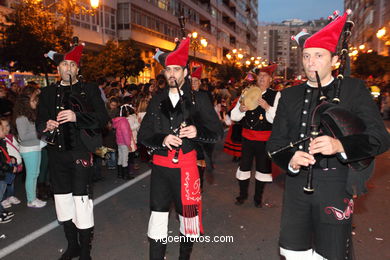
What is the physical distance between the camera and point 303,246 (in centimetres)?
262

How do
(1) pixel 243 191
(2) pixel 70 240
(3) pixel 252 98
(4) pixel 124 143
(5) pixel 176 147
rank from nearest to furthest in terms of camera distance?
(5) pixel 176 147, (2) pixel 70 240, (3) pixel 252 98, (1) pixel 243 191, (4) pixel 124 143

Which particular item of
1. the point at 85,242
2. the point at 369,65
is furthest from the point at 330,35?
the point at 369,65

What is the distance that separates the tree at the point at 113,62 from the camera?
21125 mm

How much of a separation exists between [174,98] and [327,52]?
5.50 ft

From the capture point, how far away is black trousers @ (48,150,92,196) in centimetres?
384

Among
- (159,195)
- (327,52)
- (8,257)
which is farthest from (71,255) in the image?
(327,52)

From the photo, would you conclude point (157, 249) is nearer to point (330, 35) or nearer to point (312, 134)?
point (312, 134)

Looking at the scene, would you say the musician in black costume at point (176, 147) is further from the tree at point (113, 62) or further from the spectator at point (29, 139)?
the tree at point (113, 62)

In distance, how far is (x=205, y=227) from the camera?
5.15 metres

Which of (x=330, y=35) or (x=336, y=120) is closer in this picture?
(x=336, y=120)

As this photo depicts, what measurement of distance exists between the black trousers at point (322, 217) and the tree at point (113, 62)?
63.7 feet

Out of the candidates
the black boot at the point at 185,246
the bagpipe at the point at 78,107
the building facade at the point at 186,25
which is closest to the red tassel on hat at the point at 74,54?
the bagpipe at the point at 78,107

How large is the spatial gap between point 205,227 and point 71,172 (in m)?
2.23

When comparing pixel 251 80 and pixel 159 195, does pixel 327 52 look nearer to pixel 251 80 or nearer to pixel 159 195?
pixel 159 195
